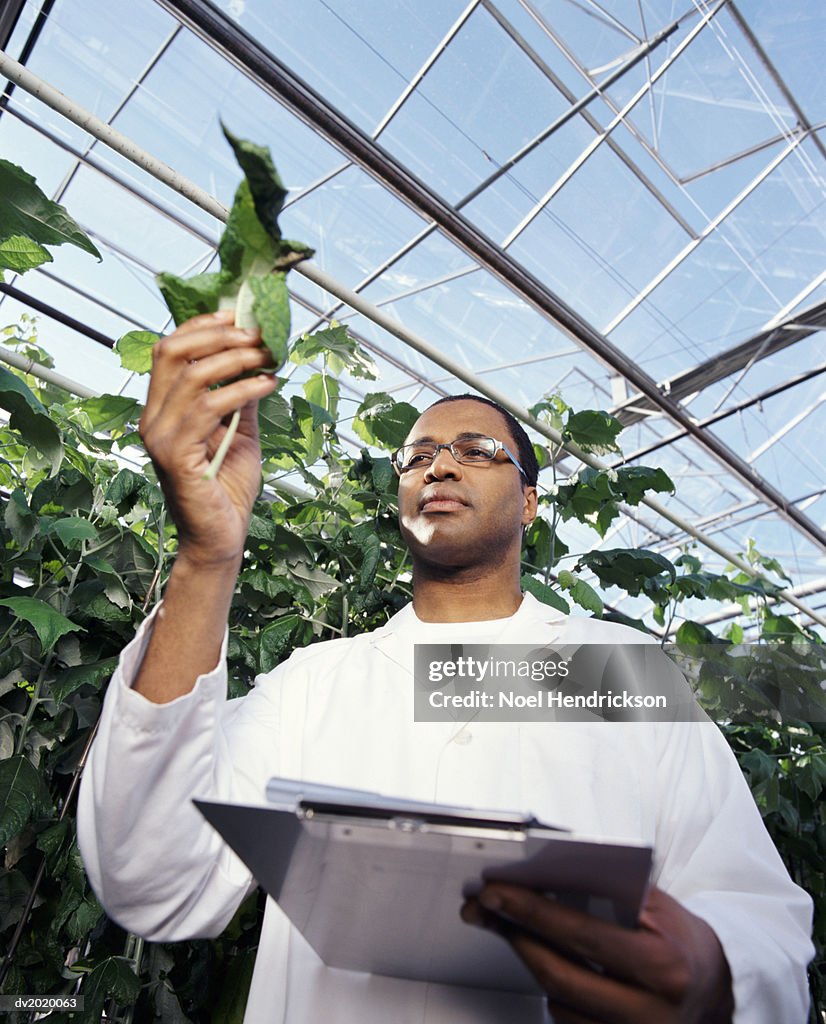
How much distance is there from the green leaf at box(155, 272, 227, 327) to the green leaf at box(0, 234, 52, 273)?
0.68 m

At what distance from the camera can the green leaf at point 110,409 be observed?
66.2 inches

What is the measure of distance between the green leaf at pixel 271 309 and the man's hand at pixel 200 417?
4 cm

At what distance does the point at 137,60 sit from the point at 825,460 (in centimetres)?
588

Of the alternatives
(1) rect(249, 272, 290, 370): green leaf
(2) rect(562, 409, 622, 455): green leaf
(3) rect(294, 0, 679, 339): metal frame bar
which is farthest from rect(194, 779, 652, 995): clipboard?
(3) rect(294, 0, 679, 339): metal frame bar

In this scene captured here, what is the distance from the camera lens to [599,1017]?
0.58 m

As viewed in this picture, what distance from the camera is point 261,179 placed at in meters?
0.60

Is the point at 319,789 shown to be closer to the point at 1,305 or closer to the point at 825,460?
the point at 1,305

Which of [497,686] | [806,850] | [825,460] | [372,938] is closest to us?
[372,938]

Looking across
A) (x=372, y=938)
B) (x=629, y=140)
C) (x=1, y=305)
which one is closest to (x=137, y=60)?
(x=1, y=305)

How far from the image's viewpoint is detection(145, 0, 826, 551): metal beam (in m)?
2.90

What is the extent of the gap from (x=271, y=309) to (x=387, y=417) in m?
1.47

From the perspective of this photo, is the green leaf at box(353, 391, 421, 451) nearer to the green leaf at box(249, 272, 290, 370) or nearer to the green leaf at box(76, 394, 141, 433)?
the green leaf at box(76, 394, 141, 433)

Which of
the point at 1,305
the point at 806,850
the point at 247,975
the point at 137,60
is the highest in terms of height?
the point at 137,60

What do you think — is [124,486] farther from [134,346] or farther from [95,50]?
[95,50]
